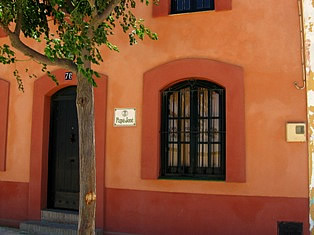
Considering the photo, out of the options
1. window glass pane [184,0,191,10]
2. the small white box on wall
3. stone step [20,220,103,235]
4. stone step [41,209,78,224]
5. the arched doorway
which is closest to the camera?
the small white box on wall

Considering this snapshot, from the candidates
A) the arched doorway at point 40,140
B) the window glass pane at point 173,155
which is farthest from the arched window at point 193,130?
the arched doorway at point 40,140

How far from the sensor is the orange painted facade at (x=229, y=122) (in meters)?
6.27

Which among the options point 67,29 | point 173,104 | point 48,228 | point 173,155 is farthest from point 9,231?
point 67,29

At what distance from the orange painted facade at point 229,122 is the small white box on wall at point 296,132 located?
0.28 feet

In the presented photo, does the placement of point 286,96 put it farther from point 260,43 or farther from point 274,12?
point 274,12

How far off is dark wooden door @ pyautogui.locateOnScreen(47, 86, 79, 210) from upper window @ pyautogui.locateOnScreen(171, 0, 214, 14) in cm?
251

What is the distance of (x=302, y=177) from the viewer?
6129 mm

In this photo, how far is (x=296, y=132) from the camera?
243 inches

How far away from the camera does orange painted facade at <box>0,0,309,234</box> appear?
6273 mm

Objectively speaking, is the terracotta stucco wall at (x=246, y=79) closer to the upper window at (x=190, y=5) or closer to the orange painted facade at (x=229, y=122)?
the orange painted facade at (x=229, y=122)

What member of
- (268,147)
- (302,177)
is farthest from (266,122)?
(302,177)

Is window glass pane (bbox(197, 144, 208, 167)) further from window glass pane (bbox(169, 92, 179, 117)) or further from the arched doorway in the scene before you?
the arched doorway

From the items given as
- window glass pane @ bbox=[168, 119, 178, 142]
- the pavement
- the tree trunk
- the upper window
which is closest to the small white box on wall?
window glass pane @ bbox=[168, 119, 178, 142]

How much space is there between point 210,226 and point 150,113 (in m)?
2.08
